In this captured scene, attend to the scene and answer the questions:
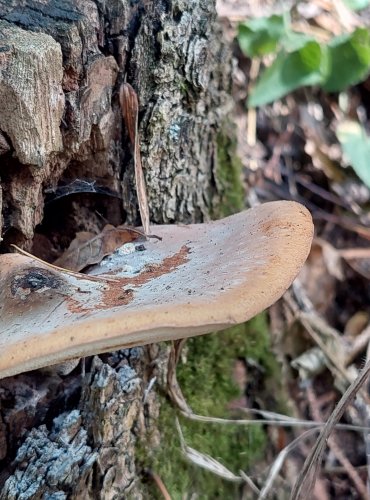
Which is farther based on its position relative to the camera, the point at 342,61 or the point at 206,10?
the point at 342,61

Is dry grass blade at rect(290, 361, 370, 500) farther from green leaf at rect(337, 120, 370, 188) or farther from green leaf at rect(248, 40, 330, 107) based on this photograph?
green leaf at rect(248, 40, 330, 107)

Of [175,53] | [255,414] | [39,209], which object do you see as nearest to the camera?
[39,209]

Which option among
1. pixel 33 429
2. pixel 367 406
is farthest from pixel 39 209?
pixel 367 406

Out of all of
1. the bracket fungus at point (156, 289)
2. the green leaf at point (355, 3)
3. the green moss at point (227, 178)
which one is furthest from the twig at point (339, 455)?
the green leaf at point (355, 3)

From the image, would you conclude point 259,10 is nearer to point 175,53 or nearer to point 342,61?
point 342,61

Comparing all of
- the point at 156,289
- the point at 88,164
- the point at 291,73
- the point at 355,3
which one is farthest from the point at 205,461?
the point at 355,3
